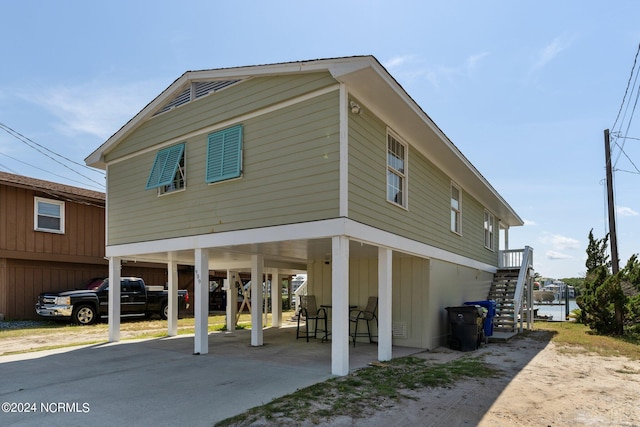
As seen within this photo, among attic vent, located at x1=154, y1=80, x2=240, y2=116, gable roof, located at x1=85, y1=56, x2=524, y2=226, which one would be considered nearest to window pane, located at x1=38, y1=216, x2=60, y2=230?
gable roof, located at x1=85, y1=56, x2=524, y2=226

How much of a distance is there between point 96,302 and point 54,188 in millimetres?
4903

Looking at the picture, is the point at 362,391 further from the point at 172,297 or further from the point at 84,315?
the point at 84,315

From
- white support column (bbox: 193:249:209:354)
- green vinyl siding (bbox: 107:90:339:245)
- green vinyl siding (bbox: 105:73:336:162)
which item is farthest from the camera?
white support column (bbox: 193:249:209:354)

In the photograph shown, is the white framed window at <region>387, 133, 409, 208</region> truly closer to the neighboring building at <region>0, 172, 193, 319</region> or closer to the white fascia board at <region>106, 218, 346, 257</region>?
the white fascia board at <region>106, 218, 346, 257</region>

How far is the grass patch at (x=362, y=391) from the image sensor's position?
194 inches

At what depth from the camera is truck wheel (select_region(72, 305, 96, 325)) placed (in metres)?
15.1

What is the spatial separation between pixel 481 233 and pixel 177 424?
42.9 ft

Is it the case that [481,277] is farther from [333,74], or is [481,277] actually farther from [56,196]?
[56,196]

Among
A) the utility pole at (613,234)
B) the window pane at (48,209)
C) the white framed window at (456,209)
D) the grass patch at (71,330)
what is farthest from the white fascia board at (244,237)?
the utility pole at (613,234)

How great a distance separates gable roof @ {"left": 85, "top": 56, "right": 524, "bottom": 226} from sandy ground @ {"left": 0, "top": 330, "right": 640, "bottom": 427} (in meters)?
4.54

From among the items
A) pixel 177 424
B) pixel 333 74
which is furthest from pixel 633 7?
pixel 177 424

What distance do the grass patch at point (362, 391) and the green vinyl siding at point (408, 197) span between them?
2.42 m

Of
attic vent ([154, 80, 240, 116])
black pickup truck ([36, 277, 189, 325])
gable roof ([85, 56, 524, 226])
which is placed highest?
attic vent ([154, 80, 240, 116])

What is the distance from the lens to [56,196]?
17188 mm
